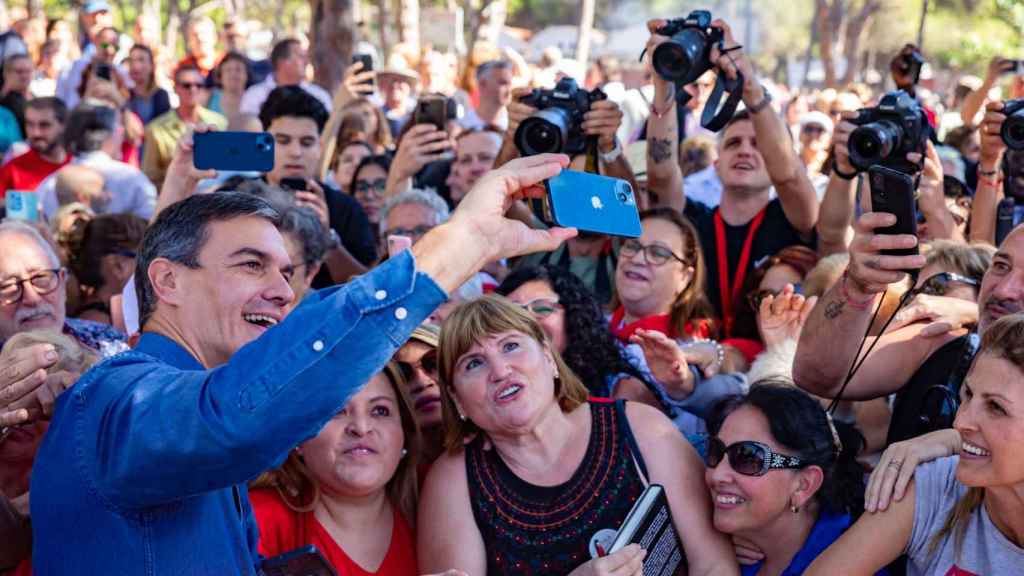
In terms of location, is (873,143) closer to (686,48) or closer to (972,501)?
(686,48)

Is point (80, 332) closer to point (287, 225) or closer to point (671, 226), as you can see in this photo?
point (287, 225)

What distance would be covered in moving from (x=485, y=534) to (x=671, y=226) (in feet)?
6.64

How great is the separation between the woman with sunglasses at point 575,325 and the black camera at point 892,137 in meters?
1.04

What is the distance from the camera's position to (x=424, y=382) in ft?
12.3

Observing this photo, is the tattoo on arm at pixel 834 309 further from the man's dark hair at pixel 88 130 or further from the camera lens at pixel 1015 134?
the man's dark hair at pixel 88 130

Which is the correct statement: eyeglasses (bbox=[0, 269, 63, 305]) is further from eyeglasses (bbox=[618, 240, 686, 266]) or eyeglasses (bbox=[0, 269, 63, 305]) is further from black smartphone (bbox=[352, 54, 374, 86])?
black smartphone (bbox=[352, 54, 374, 86])

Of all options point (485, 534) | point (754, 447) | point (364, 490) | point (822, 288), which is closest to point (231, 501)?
point (364, 490)

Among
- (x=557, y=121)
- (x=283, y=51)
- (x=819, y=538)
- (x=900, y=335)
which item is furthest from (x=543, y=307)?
(x=283, y=51)

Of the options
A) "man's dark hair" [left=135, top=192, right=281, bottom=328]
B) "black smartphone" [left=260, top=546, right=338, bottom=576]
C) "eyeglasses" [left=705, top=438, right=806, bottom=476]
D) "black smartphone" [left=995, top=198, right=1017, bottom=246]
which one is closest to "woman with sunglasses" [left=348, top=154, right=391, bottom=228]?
"black smartphone" [left=995, top=198, right=1017, bottom=246]

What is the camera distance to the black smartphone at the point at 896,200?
3.05 m

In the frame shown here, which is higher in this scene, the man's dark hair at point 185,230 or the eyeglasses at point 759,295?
the man's dark hair at point 185,230

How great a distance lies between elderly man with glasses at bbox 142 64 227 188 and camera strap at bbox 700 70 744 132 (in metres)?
4.23

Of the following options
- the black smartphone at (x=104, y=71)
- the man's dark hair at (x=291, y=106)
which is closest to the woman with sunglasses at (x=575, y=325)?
the man's dark hair at (x=291, y=106)

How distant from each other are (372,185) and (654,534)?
174 inches
